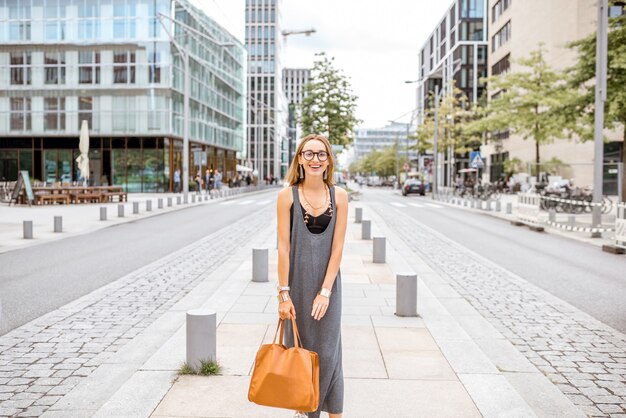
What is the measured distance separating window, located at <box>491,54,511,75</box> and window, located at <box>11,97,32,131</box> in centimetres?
4260

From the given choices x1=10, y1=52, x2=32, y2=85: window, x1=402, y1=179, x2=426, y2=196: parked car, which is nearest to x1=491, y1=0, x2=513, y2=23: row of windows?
x1=402, y1=179, x2=426, y2=196: parked car

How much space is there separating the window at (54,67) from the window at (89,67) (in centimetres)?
126

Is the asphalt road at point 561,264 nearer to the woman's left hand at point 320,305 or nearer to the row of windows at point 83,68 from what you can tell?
the woman's left hand at point 320,305

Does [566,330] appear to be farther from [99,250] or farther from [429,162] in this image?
[429,162]

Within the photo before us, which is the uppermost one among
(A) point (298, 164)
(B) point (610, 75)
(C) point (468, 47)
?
(C) point (468, 47)

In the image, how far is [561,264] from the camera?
1161 centimetres

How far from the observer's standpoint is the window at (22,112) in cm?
4662

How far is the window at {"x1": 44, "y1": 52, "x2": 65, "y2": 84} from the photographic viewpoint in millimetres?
46062

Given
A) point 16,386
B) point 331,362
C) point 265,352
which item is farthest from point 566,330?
point 16,386

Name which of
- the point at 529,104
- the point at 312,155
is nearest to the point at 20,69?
the point at 529,104

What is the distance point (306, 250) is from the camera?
3.43m

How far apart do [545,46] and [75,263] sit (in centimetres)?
4817

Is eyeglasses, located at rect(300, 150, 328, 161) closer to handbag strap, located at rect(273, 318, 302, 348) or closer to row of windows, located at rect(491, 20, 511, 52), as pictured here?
handbag strap, located at rect(273, 318, 302, 348)

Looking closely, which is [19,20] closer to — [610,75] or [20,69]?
[20,69]
